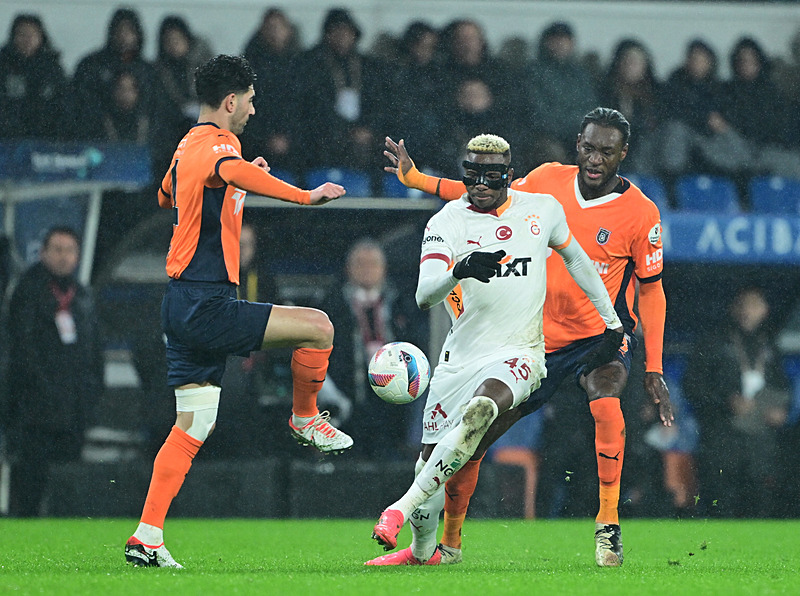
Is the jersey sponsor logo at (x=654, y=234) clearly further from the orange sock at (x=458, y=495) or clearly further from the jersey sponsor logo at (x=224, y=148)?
the jersey sponsor logo at (x=224, y=148)

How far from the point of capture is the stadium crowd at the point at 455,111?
9.20 m

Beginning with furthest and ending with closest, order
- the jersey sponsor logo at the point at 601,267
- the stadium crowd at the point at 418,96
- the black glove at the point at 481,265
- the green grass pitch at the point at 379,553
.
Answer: the stadium crowd at the point at 418,96, the jersey sponsor logo at the point at 601,267, the black glove at the point at 481,265, the green grass pitch at the point at 379,553

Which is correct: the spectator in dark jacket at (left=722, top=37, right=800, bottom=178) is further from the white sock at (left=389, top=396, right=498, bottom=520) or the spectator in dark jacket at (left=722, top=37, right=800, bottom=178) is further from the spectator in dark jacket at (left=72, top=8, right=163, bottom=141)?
the white sock at (left=389, top=396, right=498, bottom=520)

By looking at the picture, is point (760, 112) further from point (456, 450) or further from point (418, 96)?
point (456, 450)

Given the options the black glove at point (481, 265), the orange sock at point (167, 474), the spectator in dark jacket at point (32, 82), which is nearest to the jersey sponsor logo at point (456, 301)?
the black glove at point (481, 265)

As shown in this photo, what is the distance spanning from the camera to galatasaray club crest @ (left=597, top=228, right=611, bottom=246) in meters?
5.72

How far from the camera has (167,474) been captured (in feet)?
16.4

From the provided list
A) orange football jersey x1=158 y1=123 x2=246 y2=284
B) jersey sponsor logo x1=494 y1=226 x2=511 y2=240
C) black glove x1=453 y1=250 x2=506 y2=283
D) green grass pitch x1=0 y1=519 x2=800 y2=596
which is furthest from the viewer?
jersey sponsor logo x1=494 y1=226 x2=511 y2=240

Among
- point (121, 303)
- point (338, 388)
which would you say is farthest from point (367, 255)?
point (121, 303)

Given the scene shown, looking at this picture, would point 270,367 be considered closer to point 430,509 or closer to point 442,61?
point 442,61

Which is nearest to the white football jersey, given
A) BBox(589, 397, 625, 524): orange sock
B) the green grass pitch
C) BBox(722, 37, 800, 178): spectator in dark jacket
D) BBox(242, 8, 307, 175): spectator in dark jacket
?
BBox(589, 397, 625, 524): orange sock

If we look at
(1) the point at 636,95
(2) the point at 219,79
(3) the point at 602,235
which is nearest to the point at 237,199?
(2) the point at 219,79

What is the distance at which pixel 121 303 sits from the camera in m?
9.03

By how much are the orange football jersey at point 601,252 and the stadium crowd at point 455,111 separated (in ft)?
10.6
